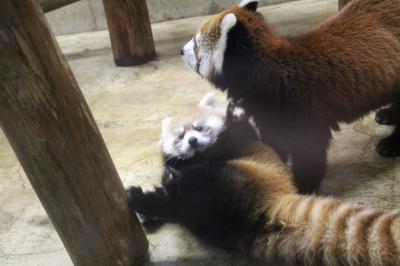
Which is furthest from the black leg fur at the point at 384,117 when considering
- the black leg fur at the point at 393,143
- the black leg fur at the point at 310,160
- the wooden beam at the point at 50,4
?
the wooden beam at the point at 50,4

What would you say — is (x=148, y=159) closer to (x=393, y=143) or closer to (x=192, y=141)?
(x=192, y=141)

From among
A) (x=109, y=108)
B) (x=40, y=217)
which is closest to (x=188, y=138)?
(x=40, y=217)

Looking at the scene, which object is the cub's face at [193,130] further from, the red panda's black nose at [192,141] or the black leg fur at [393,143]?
the black leg fur at [393,143]

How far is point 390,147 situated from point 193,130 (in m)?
1.06

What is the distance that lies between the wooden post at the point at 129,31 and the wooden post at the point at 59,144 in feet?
9.45

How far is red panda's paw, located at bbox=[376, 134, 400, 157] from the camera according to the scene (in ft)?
7.49

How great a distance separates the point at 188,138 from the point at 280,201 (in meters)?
0.77

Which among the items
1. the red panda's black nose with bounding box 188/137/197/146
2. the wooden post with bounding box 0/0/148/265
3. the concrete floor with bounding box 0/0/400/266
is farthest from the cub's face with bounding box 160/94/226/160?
the wooden post with bounding box 0/0/148/265

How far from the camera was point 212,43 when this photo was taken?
2068 mm

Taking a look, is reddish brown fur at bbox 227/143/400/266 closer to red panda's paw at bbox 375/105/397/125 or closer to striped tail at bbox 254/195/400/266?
striped tail at bbox 254/195/400/266

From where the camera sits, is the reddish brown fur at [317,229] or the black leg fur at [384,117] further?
the black leg fur at [384,117]

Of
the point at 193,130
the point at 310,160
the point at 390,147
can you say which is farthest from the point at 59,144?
the point at 390,147

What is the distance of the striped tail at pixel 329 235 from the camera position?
1.33 meters

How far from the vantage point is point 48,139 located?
150cm
